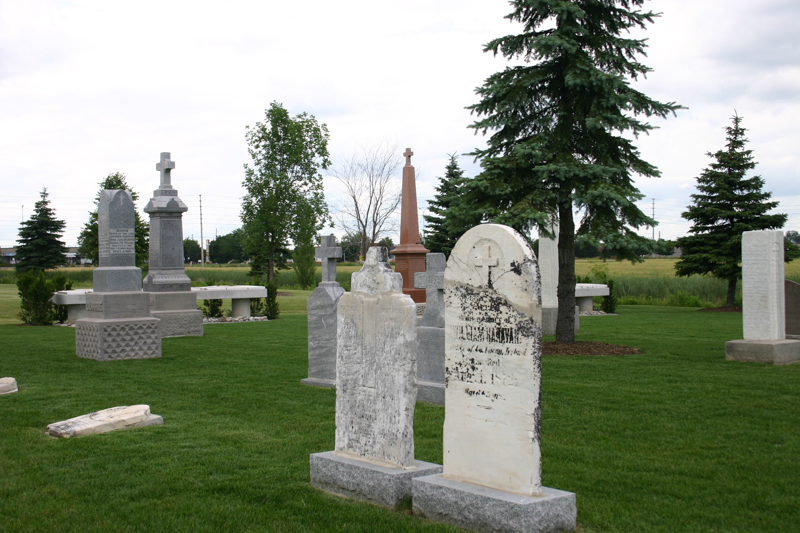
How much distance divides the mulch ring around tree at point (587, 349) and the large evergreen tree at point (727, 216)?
14732 mm

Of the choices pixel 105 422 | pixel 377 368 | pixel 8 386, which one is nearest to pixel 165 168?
pixel 8 386

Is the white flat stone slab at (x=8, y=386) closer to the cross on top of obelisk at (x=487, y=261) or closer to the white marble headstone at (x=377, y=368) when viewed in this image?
the white marble headstone at (x=377, y=368)

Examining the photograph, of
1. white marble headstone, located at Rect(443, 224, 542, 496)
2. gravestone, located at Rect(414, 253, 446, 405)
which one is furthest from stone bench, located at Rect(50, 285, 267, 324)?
white marble headstone, located at Rect(443, 224, 542, 496)

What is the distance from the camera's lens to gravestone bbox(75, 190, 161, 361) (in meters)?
11.5

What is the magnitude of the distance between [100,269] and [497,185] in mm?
7226

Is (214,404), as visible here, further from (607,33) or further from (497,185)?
(607,33)

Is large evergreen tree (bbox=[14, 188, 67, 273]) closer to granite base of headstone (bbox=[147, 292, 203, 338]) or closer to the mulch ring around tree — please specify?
granite base of headstone (bbox=[147, 292, 203, 338])

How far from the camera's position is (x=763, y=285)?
10.6 metres

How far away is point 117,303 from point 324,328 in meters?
4.77

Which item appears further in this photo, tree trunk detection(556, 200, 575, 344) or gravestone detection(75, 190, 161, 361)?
tree trunk detection(556, 200, 575, 344)

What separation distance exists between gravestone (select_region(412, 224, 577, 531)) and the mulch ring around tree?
Answer: 8.16 metres

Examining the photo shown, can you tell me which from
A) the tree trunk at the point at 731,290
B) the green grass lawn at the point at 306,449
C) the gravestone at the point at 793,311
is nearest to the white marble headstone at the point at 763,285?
the green grass lawn at the point at 306,449

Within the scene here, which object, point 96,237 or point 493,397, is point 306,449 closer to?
point 493,397

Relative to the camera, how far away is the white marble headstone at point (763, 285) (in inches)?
413
